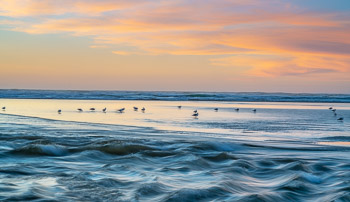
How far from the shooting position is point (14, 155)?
8.94 m

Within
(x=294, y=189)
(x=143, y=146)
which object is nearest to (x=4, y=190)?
(x=294, y=189)

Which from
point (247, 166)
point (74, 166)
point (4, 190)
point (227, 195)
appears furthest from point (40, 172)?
point (247, 166)

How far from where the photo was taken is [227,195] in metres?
6.13

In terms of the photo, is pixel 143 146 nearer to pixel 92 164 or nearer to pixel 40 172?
pixel 92 164

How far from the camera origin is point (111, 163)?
28.0 feet

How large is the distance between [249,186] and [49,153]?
4.66 metres

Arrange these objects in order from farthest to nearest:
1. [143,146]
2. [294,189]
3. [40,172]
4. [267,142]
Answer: [267,142], [143,146], [40,172], [294,189]

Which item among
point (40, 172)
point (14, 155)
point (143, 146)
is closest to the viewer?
point (40, 172)

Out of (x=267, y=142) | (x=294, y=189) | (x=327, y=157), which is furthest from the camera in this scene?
(x=267, y=142)

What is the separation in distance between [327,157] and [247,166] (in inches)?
98.3

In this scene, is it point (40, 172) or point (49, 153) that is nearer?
point (40, 172)

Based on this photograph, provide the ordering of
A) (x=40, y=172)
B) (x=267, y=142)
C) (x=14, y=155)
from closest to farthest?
(x=40, y=172) < (x=14, y=155) < (x=267, y=142)

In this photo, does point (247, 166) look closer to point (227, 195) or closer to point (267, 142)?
point (227, 195)

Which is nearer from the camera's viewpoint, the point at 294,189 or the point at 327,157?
the point at 294,189
